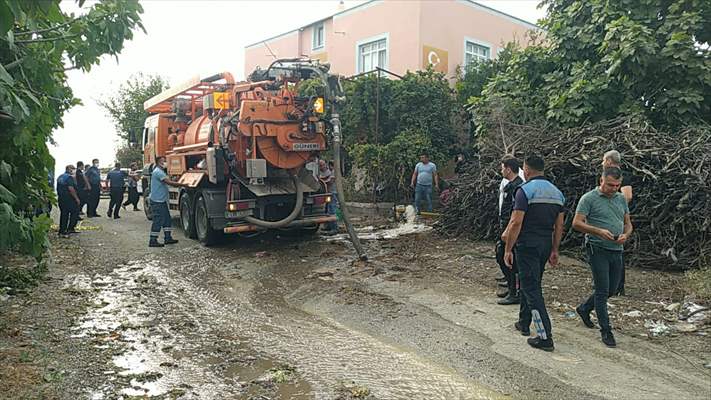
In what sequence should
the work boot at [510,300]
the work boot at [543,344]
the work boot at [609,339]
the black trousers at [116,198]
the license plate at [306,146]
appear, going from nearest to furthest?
the work boot at [543,344] < the work boot at [609,339] < the work boot at [510,300] < the license plate at [306,146] < the black trousers at [116,198]

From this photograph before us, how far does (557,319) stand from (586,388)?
1858mm

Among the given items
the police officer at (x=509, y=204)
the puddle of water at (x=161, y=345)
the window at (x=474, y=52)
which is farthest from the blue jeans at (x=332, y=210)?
the window at (x=474, y=52)

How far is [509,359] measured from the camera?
4.93m

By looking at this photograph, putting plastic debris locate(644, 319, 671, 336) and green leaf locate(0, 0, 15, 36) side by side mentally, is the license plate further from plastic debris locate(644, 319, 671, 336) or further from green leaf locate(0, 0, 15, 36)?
green leaf locate(0, 0, 15, 36)

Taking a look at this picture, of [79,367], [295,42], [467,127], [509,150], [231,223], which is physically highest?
[295,42]

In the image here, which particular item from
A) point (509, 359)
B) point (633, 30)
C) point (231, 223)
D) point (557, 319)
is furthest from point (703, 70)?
point (231, 223)

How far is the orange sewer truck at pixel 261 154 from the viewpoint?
10203 mm

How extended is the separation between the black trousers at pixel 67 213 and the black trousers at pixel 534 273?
32.7ft

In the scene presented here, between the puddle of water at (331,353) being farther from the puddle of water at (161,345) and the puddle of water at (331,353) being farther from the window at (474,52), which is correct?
the window at (474,52)

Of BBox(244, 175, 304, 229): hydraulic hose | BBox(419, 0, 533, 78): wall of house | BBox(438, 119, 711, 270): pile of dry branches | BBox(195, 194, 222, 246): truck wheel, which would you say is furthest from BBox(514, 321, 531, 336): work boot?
BBox(419, 0, 533, 78): wall of house

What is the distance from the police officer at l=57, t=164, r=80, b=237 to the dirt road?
3023mm

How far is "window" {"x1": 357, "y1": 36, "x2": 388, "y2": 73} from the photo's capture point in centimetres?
2241

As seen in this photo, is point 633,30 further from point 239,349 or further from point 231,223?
point 239,349

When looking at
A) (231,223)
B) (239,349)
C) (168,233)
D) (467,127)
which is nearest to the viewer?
(239,349)
